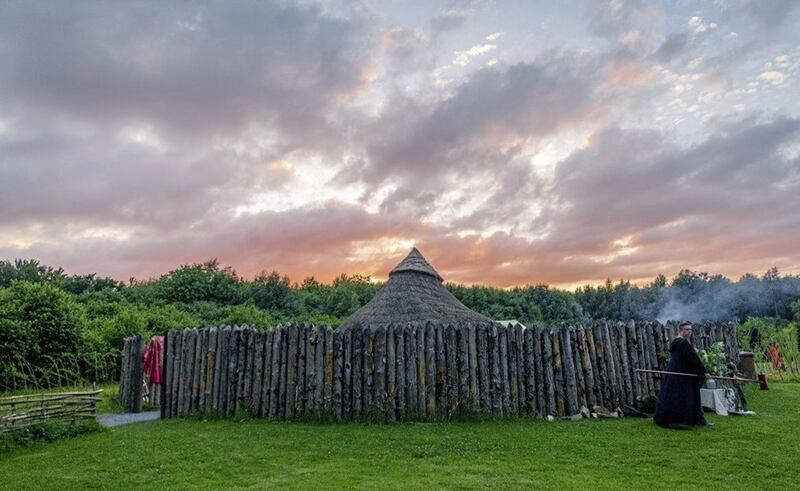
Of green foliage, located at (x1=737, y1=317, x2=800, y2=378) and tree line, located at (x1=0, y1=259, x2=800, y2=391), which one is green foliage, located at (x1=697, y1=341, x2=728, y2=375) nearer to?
green foliage, located at (x1=737, y1=317, x2=800, y2=378)

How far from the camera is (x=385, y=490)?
18.2 ft

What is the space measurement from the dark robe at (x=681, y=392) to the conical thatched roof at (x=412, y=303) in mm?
5599

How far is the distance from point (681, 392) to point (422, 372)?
13.8 ft

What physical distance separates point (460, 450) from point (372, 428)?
2076 mm

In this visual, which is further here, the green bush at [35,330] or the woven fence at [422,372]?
the green bush at [35,330]

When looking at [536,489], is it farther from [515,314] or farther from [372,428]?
[515,314]

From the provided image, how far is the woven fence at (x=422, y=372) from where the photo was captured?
9656mm

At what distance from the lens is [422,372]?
31.8 feet

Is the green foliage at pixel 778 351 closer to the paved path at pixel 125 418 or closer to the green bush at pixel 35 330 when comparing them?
the paved path at pixel 125 418

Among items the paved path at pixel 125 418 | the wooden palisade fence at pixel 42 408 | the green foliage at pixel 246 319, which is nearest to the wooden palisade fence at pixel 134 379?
the paved path at pixel 125 418

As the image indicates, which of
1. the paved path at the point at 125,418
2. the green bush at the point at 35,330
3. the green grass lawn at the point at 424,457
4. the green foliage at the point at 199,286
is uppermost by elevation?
the green foliage at the point at 199,286

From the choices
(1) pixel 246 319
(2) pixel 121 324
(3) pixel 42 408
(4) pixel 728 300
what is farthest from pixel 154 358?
(4) pixel 728 300

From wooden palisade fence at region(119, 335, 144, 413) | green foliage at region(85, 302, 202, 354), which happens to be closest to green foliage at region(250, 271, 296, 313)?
green foliage at region(85, 302, 202, 354)

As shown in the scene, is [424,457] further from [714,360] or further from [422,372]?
[714,360]
